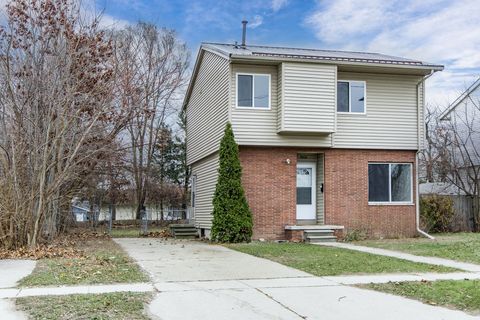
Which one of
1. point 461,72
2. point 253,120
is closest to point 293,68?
point 253,120

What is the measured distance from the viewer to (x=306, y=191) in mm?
17594

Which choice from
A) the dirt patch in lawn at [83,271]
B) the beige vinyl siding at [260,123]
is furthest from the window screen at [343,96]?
the dirt patch in lawn at [83,271]

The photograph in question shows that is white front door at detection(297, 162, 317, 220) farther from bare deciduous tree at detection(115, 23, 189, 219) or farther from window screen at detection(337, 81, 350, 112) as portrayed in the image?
bare deciduous tree at detection(115, 23, 189, 219)

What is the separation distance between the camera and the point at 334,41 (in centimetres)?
2288

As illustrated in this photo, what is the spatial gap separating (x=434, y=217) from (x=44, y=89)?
1450 cm

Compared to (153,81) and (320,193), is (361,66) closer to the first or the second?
(320,193)

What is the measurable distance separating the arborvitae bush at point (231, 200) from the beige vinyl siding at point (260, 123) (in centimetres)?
49

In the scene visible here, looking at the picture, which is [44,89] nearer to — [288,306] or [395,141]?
[288,306]

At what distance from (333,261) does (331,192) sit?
6585 mm

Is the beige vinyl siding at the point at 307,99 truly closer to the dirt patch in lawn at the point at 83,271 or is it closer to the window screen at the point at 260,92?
the window screen at the point at 260,92

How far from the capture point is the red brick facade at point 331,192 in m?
16.7

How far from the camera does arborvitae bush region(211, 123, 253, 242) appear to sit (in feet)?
52.0

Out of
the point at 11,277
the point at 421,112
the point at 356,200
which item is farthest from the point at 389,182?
the point at 11,277

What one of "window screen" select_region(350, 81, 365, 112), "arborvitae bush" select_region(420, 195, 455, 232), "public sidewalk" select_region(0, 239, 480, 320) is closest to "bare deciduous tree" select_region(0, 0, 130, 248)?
"public sidewalk" select_region(0, 239, 480, 320)
